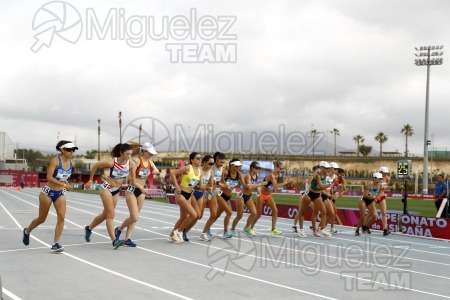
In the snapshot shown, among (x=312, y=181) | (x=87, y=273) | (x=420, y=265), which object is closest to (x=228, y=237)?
(x=312, y=181)

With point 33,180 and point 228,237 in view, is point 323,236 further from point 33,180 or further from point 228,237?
point 33,180

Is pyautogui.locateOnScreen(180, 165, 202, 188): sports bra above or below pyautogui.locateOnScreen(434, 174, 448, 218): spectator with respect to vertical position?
above

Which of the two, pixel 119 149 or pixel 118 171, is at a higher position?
pixel 119 149

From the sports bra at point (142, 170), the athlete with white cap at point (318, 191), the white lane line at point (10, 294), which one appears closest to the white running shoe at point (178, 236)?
the sports bra at point (142, 170)

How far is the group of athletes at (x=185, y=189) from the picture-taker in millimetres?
10016

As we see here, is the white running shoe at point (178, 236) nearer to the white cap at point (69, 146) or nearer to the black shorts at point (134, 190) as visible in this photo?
the black shorts at point (134, 190)

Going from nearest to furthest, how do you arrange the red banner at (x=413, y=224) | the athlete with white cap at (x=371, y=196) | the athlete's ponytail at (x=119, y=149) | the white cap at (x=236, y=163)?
the athlete's ponytail at (x=119, y=149) < the white cap at (x=236, y=163) < the red banner at (x=413, y=224) < the athlete with white cap at (x=371, y=196)

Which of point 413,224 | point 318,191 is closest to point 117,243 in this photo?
point 318,191

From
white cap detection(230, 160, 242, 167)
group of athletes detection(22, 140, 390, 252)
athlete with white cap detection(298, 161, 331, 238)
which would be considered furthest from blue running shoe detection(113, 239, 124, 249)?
athlete with white cap detection(298, 161, 331, 238)

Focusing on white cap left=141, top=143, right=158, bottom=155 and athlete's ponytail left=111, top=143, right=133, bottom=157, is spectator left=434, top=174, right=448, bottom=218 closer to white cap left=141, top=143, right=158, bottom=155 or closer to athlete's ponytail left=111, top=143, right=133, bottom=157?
Answer: white cap left=141, top=143, right=158, bottom=155

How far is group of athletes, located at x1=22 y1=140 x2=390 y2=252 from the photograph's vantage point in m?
10.0

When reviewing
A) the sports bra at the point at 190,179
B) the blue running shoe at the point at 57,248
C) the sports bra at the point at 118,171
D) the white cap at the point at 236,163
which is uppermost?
the white cap at the point at 236,163

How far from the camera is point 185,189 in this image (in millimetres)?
12281

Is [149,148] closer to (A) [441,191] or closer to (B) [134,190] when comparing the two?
(B) [134,190]
